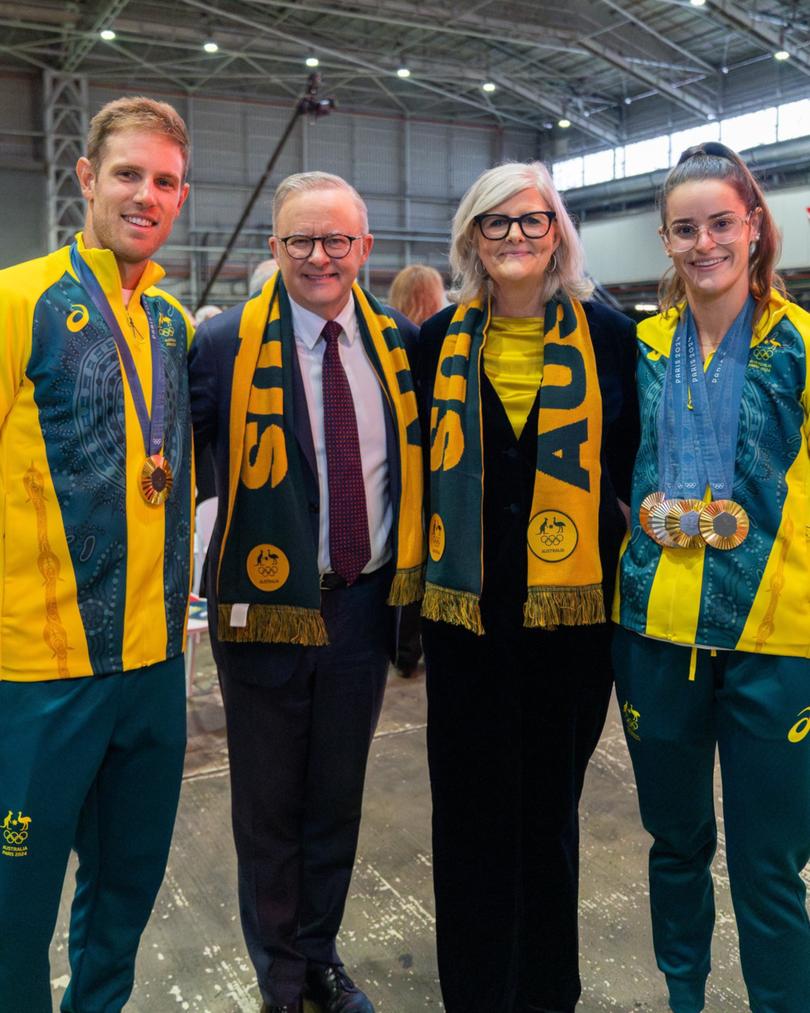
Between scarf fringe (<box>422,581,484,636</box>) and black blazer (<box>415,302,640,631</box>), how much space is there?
5 centimetres

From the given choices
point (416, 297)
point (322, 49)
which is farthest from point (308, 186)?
point (322, 49)

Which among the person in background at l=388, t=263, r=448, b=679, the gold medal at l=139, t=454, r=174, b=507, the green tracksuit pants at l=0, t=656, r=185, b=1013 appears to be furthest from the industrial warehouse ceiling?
the green tracksuit pants at l=0, t=656, r=185, b=1013

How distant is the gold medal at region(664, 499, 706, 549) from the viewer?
1639mm

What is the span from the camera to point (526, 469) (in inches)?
70.2

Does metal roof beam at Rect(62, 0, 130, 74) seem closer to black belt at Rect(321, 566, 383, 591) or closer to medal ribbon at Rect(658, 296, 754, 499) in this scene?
black belt at Rect(321, 566, 383, 591)

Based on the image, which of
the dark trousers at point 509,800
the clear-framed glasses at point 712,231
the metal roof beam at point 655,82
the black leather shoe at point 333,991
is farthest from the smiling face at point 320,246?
the metal roof beam at point 655,82

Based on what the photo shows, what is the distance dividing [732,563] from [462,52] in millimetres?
14024

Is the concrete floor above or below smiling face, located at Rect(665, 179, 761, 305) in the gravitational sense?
below

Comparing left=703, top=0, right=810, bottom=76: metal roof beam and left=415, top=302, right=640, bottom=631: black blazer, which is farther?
left=703, top=0, right=810, bottom=76: metal roof beam

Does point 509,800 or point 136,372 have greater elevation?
point 136,372

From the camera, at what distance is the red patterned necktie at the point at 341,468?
1.89m

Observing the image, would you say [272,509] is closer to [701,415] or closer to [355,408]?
[355,408]

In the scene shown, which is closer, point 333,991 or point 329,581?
point 329,581

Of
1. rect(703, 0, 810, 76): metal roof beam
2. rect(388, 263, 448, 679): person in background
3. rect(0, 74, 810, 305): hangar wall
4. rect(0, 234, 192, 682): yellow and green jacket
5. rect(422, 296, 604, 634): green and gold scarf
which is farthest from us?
rect(0, 74, 810, 305): hangar wall
